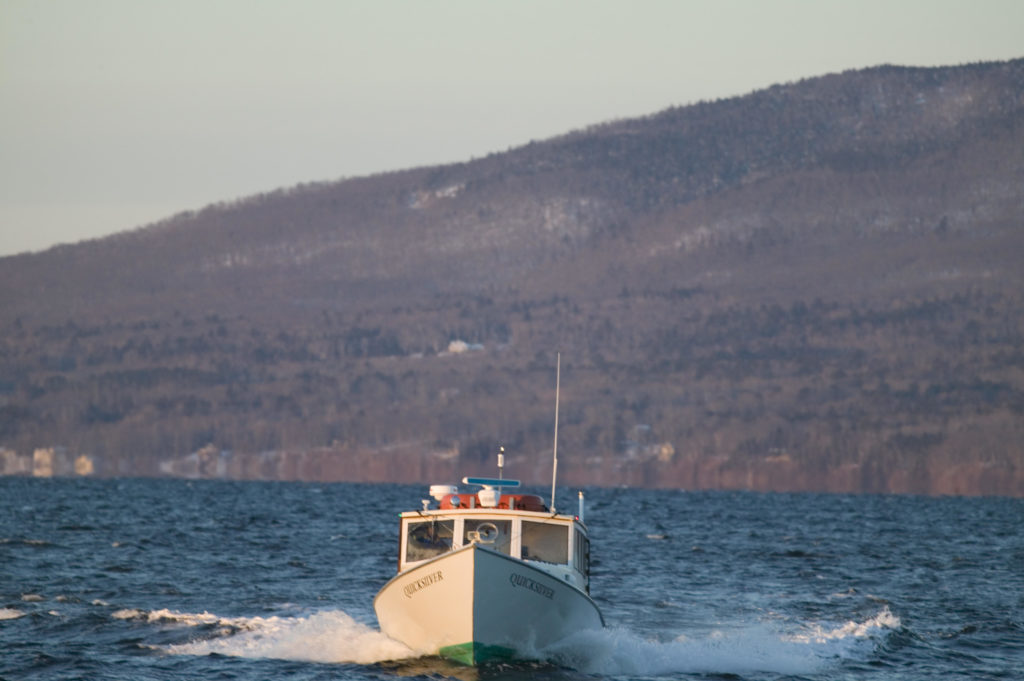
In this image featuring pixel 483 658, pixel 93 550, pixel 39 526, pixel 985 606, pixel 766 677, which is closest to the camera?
pixel 483 658

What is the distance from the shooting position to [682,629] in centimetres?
4953

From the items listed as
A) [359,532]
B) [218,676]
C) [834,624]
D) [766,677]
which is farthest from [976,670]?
[359,532]

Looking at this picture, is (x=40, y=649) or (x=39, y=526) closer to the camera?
(x=40, y=649)

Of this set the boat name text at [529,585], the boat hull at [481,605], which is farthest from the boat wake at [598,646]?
the boat name text at [529,585]

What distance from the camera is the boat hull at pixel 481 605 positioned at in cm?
3716

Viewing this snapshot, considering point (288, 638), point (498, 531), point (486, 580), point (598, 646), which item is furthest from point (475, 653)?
point (288, 638)

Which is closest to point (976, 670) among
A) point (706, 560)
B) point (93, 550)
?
point (706, 560)

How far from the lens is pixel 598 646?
40594 mm

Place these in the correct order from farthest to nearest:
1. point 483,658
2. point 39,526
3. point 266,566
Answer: point 39,526, point 266,566, point 483,658

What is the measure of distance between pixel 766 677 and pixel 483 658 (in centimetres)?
801

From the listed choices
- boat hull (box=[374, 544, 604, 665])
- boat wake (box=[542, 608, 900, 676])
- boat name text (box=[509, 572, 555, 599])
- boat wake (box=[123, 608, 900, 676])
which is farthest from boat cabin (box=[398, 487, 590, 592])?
boat wake (box=[123, 608, 900, 676])

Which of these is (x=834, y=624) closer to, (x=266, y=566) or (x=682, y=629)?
(x=682, y=629)

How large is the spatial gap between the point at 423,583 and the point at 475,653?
2.07 meters

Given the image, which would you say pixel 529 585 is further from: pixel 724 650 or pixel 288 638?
pixel 288 638
